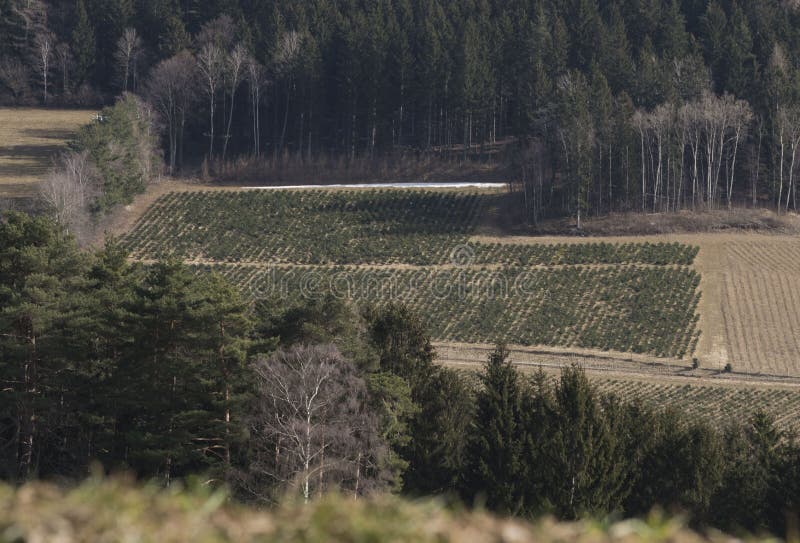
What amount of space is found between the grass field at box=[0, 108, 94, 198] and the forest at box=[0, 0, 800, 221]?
3114 millimetres

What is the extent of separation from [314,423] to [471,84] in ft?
189

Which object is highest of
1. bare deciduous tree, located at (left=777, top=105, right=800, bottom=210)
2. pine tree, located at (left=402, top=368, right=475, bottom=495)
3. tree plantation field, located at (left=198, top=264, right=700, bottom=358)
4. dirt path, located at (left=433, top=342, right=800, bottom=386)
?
bare deciduous tree, located at (left=777, top=105, right=800, bottom=210)

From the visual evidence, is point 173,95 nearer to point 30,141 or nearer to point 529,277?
point 30,141

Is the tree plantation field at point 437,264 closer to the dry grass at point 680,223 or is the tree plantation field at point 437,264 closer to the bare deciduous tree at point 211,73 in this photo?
the dry grass at point 680,223

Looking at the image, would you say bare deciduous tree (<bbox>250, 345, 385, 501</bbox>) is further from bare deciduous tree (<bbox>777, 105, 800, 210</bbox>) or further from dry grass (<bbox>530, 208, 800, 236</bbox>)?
bare deciduous tree (<bbox>777, 105, 800, 210</bbox>)

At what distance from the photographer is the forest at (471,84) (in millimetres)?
68625

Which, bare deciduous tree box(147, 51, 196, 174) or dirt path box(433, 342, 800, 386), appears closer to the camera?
dirt path box(433, 342, 800, 386)

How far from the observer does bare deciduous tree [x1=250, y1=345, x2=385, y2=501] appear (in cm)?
2233

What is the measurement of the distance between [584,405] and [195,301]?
9.09 metres

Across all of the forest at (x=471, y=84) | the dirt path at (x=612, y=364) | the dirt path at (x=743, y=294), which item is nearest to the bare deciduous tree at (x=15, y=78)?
the forest at (x=471, y=84)

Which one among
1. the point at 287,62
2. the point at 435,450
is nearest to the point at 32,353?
the point at 435,450

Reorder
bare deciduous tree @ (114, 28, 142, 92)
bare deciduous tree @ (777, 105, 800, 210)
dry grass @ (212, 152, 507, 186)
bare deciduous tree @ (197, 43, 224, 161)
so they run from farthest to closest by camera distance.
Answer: bare deciduous tree @ (114, 28, 142, 92) < bare deciduous tree @ (197, 43, 224, 161) < dry grass @ (212, 152, 507, 186) < bare deciduous tree @ (777, 105, 800, 210)

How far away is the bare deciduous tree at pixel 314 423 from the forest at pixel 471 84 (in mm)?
43822

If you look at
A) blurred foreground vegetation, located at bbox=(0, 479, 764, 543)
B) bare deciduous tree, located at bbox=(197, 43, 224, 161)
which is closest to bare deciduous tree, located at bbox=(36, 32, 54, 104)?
bare deciduous tree, located at bbox=(197, 43, 224, 161)
